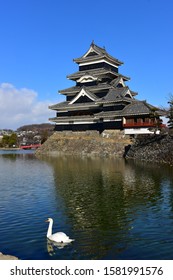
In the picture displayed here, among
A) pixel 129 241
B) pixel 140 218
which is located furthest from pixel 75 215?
pixel 129 241

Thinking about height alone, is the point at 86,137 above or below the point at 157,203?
above

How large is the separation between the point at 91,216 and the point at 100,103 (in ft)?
112

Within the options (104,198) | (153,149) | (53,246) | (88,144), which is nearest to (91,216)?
(104,198)

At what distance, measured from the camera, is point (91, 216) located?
12742mm

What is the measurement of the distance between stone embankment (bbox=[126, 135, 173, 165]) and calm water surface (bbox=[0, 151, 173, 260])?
11.5 meters

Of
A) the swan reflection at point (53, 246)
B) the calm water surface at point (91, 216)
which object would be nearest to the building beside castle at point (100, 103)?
the calm water surface at point (91, 216)

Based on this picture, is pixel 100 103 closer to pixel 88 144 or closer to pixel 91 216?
pixel 88 144

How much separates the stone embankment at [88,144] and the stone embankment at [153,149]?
341cm

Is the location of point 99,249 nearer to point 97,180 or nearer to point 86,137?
point 97,180

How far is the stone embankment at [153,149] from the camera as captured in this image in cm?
3309

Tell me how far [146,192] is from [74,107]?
34278 mm

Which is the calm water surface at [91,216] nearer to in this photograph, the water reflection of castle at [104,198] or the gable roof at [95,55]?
the water reflection of castle at [104,198]

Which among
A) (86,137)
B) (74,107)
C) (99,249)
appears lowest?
(99,249)
